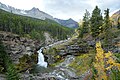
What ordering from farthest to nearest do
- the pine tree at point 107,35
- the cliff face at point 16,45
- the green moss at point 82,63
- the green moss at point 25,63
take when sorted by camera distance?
the cliff face at point 16,45, the green moss at point 25,63, the pine tree at point 107,35, the green moss at point 82,63

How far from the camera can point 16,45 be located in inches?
4638

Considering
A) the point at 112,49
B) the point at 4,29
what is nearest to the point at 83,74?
the point at 112,49

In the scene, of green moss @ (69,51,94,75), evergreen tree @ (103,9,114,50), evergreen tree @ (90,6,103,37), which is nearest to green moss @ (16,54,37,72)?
green moss @ (69,51,94,75)

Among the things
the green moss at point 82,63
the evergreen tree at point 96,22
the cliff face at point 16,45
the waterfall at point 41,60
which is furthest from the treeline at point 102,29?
the cliff face at point 16,45

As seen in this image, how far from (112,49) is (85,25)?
29462mm

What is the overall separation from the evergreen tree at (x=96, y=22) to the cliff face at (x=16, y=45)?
35268 mm

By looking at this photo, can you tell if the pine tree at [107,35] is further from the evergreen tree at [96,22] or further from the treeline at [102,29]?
the evergreen tree at [96,22]

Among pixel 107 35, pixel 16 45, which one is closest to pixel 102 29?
pixel 107 35

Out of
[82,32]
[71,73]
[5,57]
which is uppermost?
[82,32]

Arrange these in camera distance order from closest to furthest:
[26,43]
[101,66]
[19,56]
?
1. [101,66]
2. [19,56]
3. [26,43]

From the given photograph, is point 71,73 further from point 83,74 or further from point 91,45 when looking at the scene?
point 91,45

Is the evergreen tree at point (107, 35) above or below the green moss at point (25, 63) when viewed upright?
above

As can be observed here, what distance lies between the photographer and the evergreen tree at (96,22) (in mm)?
96188

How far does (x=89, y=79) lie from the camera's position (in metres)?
65.7
